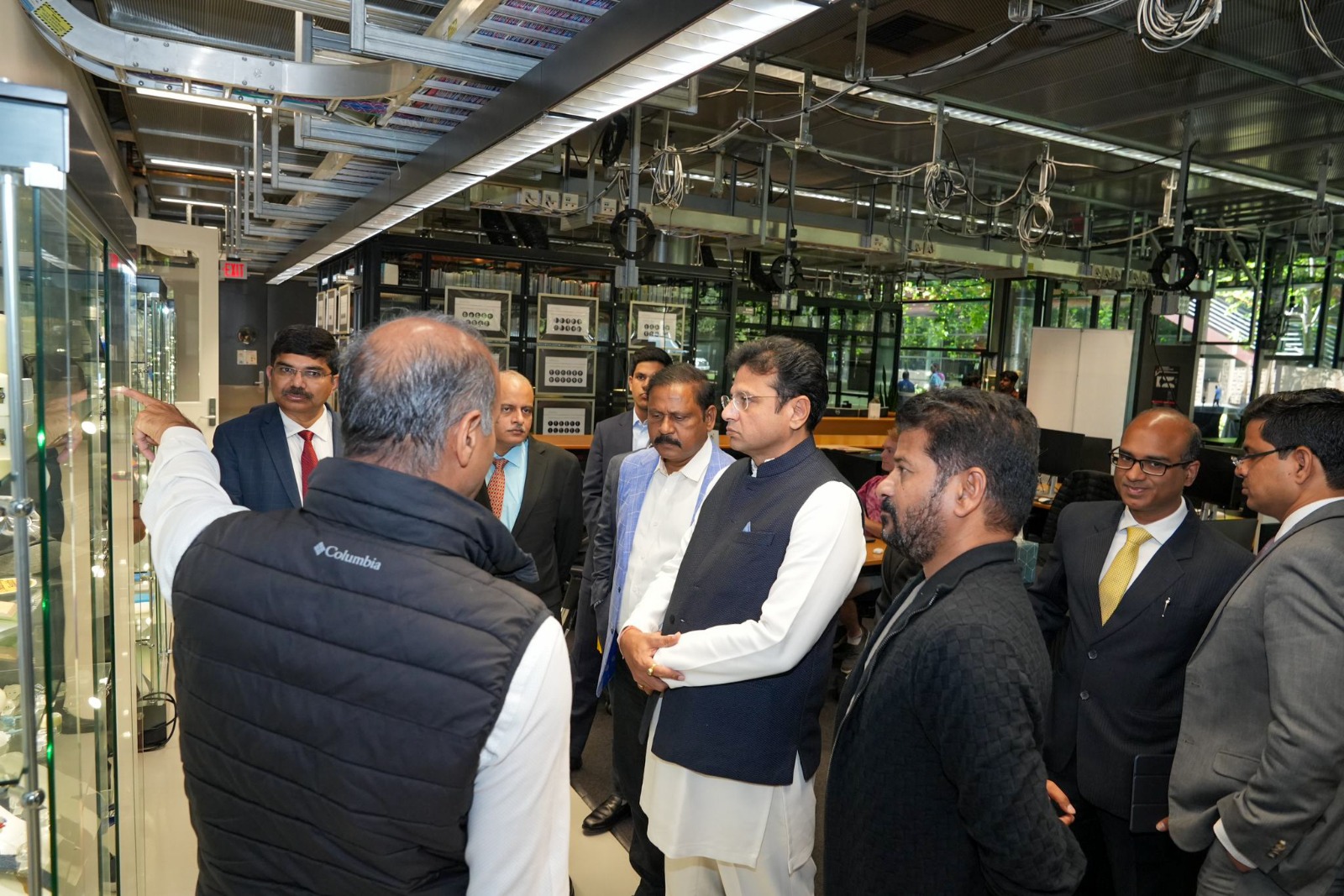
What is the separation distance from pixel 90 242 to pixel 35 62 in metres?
2.72

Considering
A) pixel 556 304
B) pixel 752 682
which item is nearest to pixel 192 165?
pixel 556 304

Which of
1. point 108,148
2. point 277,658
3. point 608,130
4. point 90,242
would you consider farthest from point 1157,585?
point 108,148

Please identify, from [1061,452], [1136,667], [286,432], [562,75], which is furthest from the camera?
[1061,452]

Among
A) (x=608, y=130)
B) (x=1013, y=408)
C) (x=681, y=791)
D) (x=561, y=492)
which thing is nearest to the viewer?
(x=1013, y=408)

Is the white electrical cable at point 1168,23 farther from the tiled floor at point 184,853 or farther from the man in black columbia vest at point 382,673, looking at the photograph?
the tiled floor at point 184,853

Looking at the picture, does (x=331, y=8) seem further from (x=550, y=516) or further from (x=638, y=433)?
(x=638, y=433)

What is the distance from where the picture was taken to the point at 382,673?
103 cm

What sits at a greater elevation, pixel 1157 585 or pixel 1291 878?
pixel 1157 585

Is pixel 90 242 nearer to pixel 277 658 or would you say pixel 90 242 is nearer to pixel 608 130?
pixel 277 658

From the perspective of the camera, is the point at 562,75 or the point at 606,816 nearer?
the point at 562,75

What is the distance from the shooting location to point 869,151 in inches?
326

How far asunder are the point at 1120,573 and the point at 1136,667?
0.27 m

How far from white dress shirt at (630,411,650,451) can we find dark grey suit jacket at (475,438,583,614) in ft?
2.05

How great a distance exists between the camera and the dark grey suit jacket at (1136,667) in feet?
7.04
